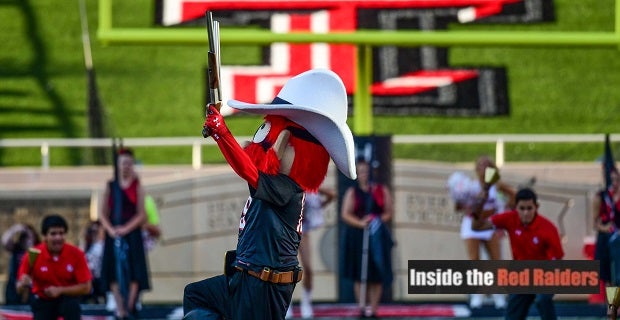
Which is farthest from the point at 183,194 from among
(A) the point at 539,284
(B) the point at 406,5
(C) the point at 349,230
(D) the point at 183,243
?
(A) the point at 539,284

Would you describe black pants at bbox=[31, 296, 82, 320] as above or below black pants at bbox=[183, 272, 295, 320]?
below

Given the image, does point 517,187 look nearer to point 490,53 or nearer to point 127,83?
point 490,53

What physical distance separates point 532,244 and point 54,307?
369 centimetres

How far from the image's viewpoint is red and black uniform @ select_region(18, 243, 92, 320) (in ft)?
37.9

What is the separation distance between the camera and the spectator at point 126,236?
14.2 metres

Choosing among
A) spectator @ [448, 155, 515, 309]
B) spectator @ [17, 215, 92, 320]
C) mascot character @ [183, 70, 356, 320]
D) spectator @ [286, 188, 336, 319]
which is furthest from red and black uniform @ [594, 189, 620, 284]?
mascot character @ [183, 70, 356, 320]

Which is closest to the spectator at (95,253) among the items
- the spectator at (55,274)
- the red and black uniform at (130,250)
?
the red and black uniform at (130,250)

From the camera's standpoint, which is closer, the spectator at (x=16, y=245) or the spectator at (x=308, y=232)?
the spectator at (x=308, y=232)

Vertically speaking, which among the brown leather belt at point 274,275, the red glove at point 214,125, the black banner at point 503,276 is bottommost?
the black banner at point 503,276

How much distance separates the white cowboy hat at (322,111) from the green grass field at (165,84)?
1384 centimetres

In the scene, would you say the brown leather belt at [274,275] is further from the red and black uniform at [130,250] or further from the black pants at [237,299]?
the red and black uniform at [130,250]

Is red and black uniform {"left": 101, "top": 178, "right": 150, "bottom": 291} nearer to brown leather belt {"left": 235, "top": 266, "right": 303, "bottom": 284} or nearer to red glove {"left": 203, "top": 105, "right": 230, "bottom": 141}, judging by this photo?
brown leather belt {"left": 235, "top": 266, "right": 303, "bottom": 284}

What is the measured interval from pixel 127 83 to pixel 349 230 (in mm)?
10972

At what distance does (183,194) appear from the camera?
16.1 m
